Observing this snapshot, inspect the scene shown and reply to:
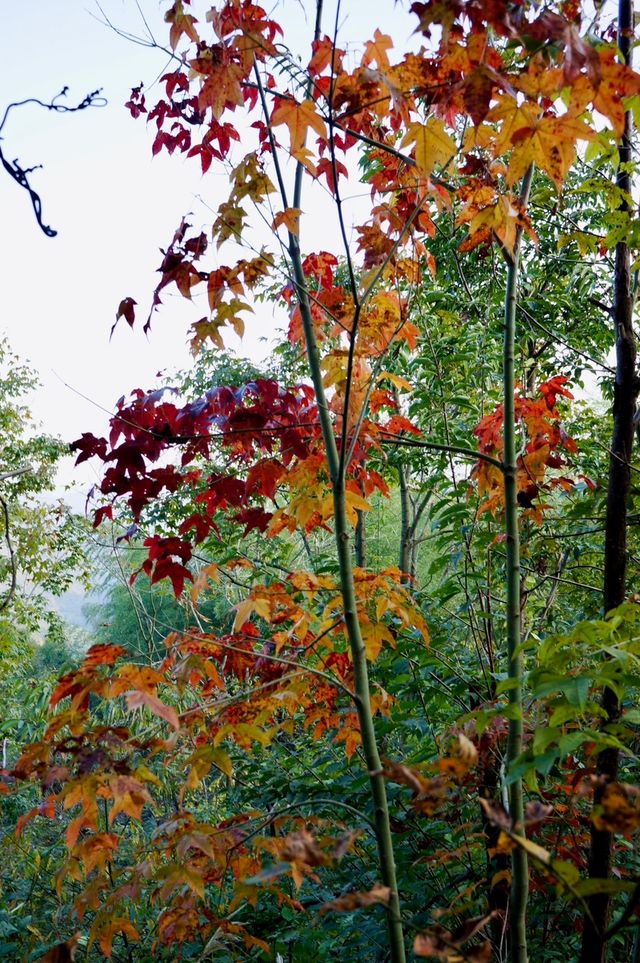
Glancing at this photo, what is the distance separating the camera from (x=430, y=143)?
37.9 inches

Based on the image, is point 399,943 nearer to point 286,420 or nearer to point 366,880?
point 286,420

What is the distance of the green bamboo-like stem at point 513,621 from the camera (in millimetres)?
895

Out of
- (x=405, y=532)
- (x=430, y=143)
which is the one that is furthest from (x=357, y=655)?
(x=405, y=532)

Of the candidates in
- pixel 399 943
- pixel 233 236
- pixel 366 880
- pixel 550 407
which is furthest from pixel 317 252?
pixel 366 880

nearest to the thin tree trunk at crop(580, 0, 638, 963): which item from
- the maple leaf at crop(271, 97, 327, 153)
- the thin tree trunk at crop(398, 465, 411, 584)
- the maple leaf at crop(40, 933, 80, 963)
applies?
the maple leaf at crop(271, 97, 327, 153)

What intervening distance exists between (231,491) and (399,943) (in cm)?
78

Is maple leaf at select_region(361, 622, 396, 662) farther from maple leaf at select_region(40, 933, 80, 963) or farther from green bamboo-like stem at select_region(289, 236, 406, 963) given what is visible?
maple leaf at select_region(40, 933, 80, 963)

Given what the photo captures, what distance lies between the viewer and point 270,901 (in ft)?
7.52

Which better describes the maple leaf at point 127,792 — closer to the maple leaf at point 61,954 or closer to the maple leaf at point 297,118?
the maple leaf at point 61,954

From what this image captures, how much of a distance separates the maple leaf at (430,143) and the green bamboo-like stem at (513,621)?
0.19 metres

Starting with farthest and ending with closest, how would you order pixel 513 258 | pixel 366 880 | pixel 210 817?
pixel 210 817, pixel 366 880, pixel 513 258

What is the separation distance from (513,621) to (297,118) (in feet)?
2.61

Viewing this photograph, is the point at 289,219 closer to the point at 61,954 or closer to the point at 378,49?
the point at 378,49

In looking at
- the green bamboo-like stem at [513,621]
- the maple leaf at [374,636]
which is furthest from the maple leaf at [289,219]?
the maple leaf at [374,636]
